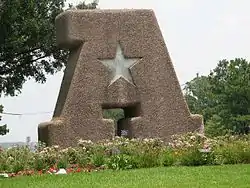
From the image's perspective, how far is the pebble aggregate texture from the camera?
19781 millimetres

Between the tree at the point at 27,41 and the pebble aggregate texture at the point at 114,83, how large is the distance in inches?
179

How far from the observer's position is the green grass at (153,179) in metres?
9.34

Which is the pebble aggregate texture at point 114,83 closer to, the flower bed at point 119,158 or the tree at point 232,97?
the flower bed at point 119,158

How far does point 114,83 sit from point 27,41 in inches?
279

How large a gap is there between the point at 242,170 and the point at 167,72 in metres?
9.99

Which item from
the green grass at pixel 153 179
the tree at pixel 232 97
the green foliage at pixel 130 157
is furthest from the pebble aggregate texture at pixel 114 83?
the tree at pixel 232 97

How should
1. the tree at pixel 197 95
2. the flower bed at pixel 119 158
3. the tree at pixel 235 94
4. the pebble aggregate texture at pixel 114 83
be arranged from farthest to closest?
the tree at pixel 197 95 → the tree at pixel 235 94 → the pebble aggregate texture at pixel 114 83 → the flower bed at pixel 119 158

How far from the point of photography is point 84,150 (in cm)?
1533

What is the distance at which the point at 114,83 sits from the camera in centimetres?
2038

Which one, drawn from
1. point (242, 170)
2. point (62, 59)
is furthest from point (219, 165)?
point (62, 59)

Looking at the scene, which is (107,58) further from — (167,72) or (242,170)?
(242,170)

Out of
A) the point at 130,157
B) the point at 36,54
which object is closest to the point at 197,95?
the point at 36,54

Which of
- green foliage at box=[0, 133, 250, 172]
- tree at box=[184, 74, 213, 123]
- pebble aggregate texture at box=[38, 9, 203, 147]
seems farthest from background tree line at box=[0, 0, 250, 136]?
green foliage at box=[0, 133, 250, 172]

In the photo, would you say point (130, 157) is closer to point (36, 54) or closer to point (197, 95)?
point (36, 54)
